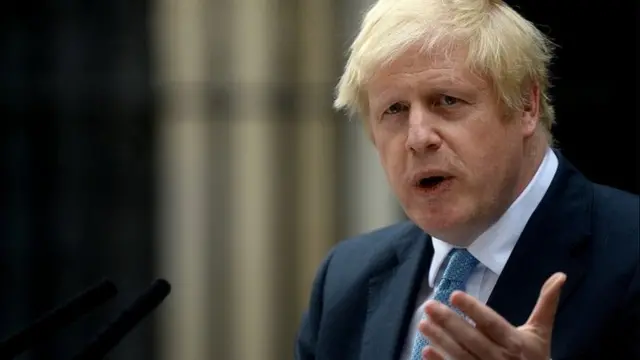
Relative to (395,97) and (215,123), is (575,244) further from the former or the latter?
(215,123)

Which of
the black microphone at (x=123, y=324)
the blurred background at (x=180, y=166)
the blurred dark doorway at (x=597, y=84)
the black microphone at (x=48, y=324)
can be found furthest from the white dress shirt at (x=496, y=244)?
the blurred background at (x=180, y=166)

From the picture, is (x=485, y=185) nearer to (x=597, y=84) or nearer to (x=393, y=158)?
(x=393, y=158)

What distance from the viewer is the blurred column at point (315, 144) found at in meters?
5.77

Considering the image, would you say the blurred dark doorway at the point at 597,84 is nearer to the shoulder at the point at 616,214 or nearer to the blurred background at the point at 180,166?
the blurred background at the point at 180,166

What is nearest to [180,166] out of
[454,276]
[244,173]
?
[244,173]

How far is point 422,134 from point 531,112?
267mm

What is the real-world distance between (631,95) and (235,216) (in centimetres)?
195

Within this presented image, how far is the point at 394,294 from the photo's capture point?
2.75m

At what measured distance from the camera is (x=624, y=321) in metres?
2.46

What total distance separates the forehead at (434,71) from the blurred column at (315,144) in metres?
3.25

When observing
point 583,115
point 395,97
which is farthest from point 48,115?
point 395,97

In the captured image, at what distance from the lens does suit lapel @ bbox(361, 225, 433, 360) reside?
106 inches

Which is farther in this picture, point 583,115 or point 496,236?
A: point 583,115

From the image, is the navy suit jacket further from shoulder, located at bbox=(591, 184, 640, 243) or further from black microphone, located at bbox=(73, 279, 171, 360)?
black microphone, located at bbox=(73, 279, 171, 360)
